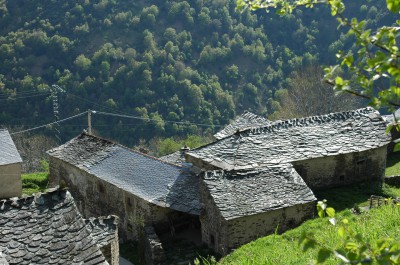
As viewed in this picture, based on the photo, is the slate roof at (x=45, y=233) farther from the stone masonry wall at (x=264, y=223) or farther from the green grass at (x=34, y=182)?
the green grass at (x=34, y=182)

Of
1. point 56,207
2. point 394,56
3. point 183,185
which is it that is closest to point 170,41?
point 183,185

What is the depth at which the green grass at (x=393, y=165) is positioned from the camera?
27344 mm

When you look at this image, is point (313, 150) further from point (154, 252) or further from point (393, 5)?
point (393, 5)

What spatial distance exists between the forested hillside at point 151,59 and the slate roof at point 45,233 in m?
45.4

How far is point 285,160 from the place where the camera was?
22.2 metres

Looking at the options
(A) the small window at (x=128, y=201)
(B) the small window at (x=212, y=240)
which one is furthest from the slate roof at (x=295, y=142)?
(B) the small window at (x=212, y=240)

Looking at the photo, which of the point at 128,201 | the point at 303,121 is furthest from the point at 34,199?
the point at 303,121

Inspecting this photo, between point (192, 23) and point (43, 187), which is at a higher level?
point (192, 23)

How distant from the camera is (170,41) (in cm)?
6719

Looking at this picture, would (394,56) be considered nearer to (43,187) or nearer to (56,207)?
(56,207)

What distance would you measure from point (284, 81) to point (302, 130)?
135 feet

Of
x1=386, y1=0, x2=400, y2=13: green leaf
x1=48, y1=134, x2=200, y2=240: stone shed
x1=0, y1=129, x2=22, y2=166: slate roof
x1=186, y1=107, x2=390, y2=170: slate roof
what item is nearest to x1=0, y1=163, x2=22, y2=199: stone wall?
x1=0, y1=129, x2=22, y2=166: slate roof

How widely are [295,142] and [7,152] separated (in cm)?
1328

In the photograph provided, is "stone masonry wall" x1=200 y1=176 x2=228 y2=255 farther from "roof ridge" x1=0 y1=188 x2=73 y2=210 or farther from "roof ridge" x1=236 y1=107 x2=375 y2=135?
"roof ridge" x1=0 y1=188 x2=73 y2=210
